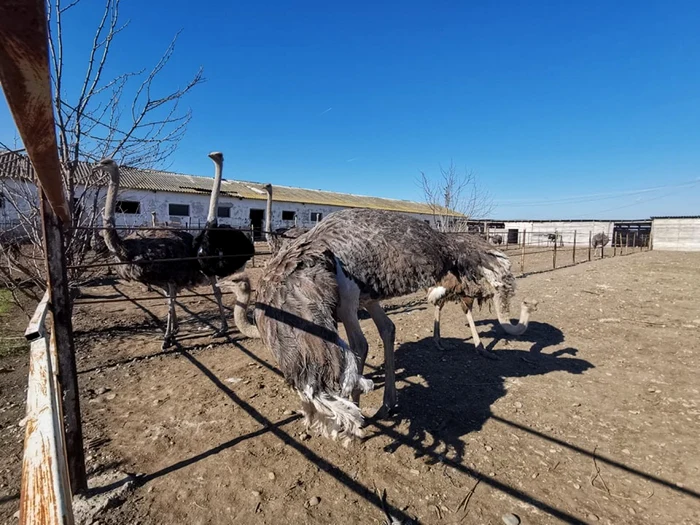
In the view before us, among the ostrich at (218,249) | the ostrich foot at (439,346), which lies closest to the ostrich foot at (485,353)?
the ostrich foot at (439,346)

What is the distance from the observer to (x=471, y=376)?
12.2ft

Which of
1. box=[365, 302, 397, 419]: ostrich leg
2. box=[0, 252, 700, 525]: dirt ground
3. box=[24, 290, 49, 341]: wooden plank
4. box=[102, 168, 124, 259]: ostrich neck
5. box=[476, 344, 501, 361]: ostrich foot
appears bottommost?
box=[0, 252, 700, 525]: dirt ground

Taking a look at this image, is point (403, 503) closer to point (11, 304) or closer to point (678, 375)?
point (678, 375)

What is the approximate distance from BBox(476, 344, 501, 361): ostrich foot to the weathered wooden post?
3.83m

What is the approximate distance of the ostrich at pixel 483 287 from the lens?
3283 mm

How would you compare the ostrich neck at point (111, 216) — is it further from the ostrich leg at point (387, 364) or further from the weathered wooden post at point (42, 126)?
the ostrich leg at point (387, 364)

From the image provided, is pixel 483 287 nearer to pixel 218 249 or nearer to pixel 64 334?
pixel 218 249

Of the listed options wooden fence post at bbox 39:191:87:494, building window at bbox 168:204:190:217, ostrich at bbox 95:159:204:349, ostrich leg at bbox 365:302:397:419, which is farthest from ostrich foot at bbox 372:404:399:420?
building window at bbox 168:204:190:217

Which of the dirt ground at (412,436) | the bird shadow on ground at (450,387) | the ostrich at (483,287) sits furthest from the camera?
the ostrich at (483,287)

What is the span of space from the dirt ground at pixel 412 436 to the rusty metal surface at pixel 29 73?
6.15ft

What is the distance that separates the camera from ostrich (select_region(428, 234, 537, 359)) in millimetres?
3283

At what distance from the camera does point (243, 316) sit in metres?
2.49

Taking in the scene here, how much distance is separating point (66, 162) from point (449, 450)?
13.8 feet

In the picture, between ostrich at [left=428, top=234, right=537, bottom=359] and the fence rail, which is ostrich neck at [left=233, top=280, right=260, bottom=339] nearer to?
the fence rail
